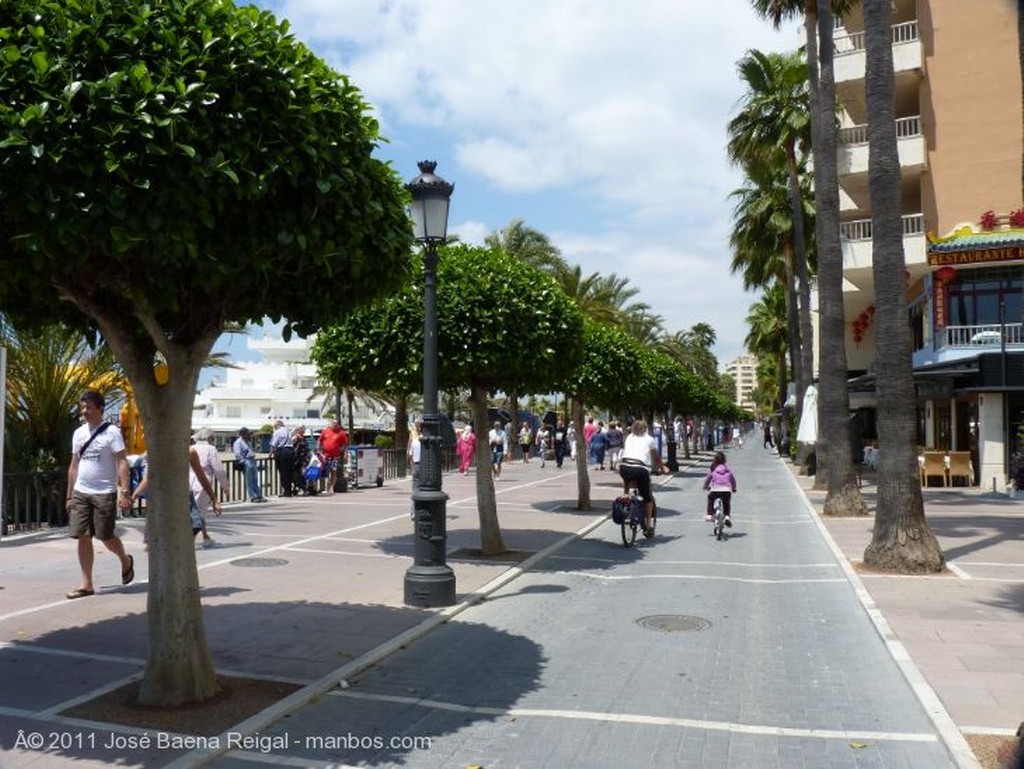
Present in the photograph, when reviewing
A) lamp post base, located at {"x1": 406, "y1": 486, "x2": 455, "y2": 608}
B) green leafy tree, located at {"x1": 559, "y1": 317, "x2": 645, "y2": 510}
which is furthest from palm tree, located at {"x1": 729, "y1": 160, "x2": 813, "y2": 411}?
lamp post base, located at {"x1": 406, "y1": 486, "x2": 455, "y2": 608}

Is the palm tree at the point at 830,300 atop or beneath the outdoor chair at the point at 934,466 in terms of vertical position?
atop

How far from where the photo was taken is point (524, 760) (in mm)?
4953

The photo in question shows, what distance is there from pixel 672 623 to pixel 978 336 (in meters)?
20.4

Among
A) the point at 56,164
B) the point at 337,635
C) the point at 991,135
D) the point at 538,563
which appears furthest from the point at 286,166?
the point at 991,135

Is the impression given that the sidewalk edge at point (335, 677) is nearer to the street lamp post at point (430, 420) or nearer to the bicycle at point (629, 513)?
the street lamp post at point (430, 420)

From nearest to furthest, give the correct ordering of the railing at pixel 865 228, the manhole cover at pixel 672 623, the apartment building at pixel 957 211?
the manhole cover at pixel 672 623 < the apartment building at pixel 957 211 < the railing at pixel 865 228

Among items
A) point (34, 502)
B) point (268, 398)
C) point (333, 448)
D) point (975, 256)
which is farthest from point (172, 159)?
point (268, 398)

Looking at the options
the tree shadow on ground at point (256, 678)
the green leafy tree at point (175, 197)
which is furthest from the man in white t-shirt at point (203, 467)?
the green leafy tree at point (175, 197)

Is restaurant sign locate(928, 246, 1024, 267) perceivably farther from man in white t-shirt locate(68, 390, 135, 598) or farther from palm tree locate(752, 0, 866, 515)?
man in white t-shirt locate(68, 390, 135, 598)

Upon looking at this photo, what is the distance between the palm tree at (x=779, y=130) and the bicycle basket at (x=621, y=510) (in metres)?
16.5

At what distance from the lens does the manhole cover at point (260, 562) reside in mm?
10961

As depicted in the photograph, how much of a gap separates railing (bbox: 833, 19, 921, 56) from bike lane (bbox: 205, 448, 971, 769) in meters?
24.0

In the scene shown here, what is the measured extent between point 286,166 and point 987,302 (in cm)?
2546

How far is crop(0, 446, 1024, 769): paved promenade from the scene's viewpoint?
5121 mm
